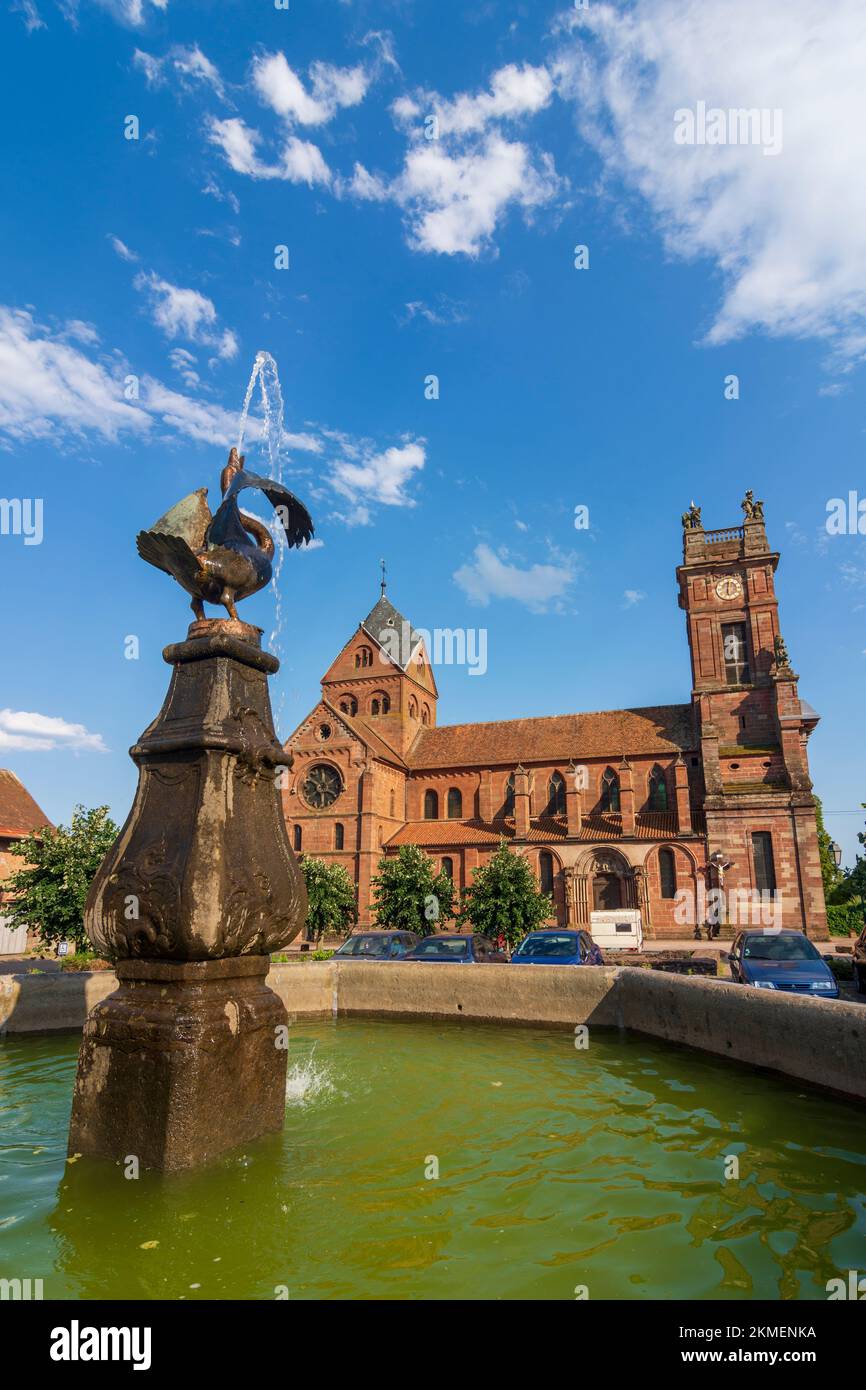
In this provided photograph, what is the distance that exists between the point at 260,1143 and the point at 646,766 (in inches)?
1419

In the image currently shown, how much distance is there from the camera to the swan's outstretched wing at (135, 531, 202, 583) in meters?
6.46

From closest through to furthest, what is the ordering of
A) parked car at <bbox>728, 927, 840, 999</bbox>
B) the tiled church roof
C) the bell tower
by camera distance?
parked car at <bbox>728, 927, 840, 999</bbox> → the bell tower → the tiled church roof

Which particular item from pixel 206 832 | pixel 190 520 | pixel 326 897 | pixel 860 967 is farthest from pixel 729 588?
pixel 206 832

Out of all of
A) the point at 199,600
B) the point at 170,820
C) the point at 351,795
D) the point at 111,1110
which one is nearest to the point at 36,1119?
the point at 111,1110

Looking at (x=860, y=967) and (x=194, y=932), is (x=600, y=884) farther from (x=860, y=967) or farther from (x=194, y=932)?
(x=194, y=932)

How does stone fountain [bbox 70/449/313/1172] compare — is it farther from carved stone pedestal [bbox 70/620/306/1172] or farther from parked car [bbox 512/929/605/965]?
parked car [bbox 512/929/605/965]

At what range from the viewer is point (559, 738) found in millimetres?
42938

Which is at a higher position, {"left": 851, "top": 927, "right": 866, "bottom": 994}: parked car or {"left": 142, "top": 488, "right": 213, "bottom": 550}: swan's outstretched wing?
{"left": 142, "top": 488, "right": 213, "bottom": 550}: swan's outstretched wing

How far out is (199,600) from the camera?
6918 mm

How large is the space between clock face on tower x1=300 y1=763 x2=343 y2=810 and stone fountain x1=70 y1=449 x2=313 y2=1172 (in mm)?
34686

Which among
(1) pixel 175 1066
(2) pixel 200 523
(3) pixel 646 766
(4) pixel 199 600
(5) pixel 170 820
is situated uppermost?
(3) pixel 646 766

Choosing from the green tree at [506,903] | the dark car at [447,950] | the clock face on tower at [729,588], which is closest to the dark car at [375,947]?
the dark car at [447,950]

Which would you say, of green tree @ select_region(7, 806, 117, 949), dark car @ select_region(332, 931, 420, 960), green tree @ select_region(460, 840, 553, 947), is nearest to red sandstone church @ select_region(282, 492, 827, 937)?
green tree @ select_region(460, 840, 553, 947)

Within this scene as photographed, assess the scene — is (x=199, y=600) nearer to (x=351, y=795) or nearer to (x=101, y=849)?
(x=101, y=849)
